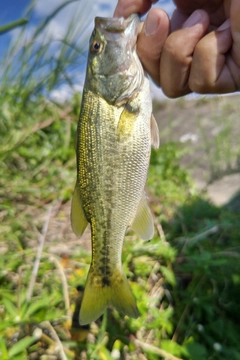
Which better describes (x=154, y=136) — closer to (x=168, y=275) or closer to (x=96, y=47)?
(x=96, y=47)

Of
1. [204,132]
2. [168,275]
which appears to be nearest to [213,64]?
[168,275]

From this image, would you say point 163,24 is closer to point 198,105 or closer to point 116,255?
point 116,255

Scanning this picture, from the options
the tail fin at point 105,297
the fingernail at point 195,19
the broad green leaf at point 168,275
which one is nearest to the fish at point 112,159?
the tail fin at point 105,297

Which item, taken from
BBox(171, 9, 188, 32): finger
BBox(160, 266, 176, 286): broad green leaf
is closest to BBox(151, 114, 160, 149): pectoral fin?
BBox(171, 9, 188, 32): finger

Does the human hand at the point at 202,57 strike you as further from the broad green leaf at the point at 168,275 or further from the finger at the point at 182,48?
the broad green leaf at the point at 168,275

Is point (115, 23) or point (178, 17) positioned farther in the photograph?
point (178, 17)

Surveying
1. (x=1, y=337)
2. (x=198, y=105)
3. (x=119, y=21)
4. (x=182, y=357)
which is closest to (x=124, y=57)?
(x=119, y=21)

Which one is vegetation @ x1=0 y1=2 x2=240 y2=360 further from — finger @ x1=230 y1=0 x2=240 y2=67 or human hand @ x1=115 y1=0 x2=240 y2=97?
finger @ x1=230 y1=0 x2=240 y2=67
